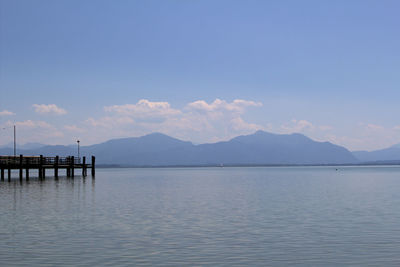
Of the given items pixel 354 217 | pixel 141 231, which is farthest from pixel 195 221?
pixel 354 217

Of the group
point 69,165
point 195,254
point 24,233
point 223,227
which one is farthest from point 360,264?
point 69,165

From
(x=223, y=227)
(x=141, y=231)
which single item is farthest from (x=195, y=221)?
(x=141, y=231)

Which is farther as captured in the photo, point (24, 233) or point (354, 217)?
point (354, 217)

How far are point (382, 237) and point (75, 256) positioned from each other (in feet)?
51.7

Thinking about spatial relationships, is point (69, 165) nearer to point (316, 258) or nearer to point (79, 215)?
point (79, 215)

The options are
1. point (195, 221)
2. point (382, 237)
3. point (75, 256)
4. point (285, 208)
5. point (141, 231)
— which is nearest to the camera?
point (75, 256)

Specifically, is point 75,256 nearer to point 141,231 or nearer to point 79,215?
point 141,231

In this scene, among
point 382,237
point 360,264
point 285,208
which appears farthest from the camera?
point 285,208

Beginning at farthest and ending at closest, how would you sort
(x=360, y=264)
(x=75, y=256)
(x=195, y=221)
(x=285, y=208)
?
(x=285, y=208) < (x=195, y=221) < (x=75, y=256) < (x=360, y=264)

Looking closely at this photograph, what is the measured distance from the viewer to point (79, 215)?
35281 mm

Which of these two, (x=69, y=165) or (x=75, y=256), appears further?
(x=69, y=165)

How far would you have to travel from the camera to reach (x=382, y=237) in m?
25.2

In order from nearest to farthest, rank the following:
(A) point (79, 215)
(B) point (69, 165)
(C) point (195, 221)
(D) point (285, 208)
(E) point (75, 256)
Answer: (E) point (75, 256)
(C) point (195, 221)
(A) point (79, 215)
(D) point (285, 208)
(B) point (69, 165)

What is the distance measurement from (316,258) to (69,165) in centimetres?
8554
